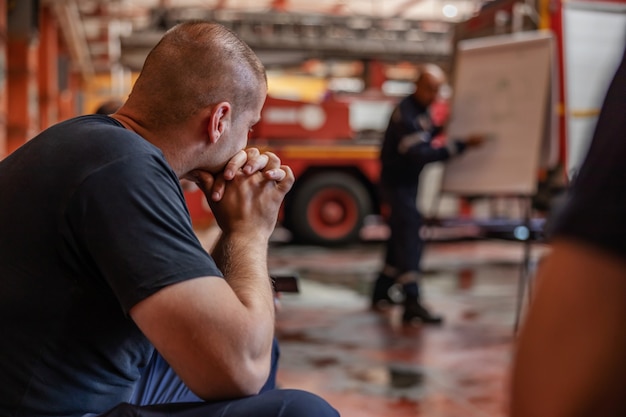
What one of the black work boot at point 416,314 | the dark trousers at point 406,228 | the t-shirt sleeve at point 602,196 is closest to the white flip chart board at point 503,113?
the dark trousers at point 406,228

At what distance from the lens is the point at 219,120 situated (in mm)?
1513

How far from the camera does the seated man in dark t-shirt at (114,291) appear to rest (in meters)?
1.23

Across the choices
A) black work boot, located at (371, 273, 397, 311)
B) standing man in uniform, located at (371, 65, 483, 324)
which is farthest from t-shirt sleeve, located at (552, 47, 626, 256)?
black work boot, located at (371, 273, 397, 311)

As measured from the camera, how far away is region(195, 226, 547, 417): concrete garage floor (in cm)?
340

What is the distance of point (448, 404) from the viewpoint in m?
3.33

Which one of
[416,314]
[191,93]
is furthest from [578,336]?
[416,314]

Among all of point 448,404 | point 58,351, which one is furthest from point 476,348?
point 58,351

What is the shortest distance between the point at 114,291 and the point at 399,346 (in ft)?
10.8

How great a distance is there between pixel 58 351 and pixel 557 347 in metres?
0.94

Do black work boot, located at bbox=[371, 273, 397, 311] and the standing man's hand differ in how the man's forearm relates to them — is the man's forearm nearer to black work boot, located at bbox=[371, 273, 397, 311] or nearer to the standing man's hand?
the standing man's hand

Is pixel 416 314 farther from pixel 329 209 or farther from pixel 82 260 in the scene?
pixel 329 209

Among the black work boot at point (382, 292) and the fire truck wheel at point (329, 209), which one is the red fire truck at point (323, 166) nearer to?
the fire truck wheel at point (329, 209)

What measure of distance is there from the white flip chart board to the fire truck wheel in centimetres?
383

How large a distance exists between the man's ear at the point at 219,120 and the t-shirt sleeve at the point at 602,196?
956 mm
